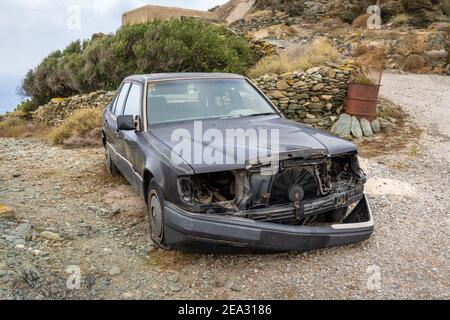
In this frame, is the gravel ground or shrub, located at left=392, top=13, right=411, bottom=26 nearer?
the gravel ground

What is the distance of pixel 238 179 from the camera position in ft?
A: 11.1

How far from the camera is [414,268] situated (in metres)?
3.54

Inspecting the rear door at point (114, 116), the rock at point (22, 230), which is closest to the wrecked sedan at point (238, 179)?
the rear door at point (114, 116)

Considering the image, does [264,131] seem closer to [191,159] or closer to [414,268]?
[191,159]

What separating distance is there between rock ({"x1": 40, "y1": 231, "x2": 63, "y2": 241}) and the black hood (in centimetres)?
142

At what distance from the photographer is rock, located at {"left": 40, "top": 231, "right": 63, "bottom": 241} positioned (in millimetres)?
4176

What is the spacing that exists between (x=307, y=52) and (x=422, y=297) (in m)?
9.19

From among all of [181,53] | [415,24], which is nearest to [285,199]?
[181,53]

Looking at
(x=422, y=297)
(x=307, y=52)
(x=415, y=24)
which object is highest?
(x=415, y=24)

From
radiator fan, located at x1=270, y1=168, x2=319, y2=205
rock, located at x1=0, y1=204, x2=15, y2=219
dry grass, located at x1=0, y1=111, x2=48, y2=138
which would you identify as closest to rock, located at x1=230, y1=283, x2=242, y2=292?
radiator fan, located at x1=270, y1=168, x2=319, y2=205

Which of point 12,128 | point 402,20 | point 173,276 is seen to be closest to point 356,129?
point 173,276

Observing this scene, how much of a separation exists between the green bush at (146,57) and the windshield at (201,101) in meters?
7.38

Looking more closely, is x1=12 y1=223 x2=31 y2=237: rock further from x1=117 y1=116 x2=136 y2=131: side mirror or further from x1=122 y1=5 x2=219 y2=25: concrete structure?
x1=122 y1=5 x2=219 y2=25: concrete structure

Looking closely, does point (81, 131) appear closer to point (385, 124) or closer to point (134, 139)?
point (134, 139)
